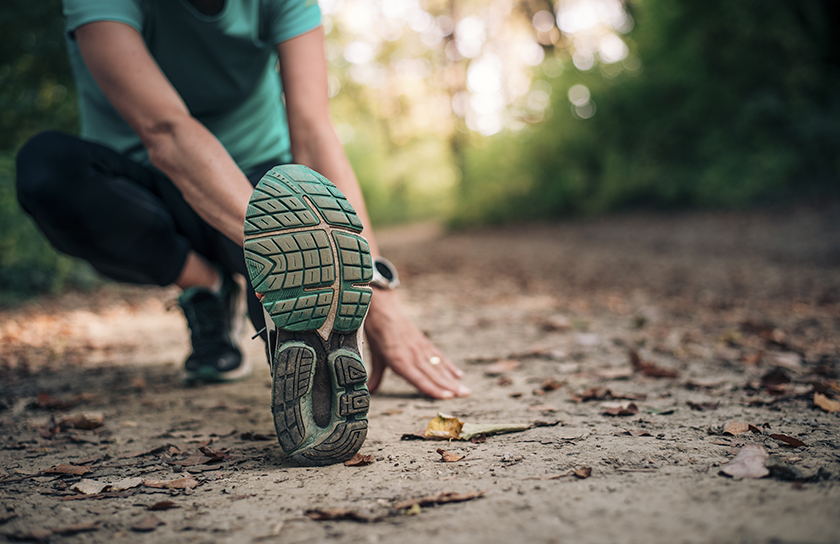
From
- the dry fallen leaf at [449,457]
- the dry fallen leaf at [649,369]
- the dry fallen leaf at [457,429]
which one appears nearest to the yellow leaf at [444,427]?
the dry fallen leaf at [457,429]

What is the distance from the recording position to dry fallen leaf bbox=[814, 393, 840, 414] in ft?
4.66

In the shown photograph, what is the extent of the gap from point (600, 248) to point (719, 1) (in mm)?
4467

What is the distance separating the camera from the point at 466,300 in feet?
13.2

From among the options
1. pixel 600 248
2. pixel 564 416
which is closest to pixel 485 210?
pixel 600 248

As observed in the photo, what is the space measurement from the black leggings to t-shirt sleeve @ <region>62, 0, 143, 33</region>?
14.9 inches

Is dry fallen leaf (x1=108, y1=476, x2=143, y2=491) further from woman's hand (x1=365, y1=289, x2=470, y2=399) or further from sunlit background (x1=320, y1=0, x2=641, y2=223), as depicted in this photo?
sunlit background (x1=320, y1=0, x2=641, y2=223)

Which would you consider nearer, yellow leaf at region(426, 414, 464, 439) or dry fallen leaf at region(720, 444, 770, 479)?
dry fallen leaf at region(720, 444, 770, 479)

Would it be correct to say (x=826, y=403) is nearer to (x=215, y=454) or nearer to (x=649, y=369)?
(x=649, y=369)

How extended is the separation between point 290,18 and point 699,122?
8592 millimetres

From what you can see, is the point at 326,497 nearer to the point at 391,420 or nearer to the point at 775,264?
the point at 391,420

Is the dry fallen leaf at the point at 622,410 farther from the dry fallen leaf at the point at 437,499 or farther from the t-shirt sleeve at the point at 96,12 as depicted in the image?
the t-shirt sleeve at the point at 96,12

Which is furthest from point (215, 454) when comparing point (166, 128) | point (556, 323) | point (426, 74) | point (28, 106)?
point (426, 74)

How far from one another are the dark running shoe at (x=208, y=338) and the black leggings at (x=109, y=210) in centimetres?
11

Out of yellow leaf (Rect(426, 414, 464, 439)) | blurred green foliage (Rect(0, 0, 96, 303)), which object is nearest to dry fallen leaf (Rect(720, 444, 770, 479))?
yellow leaf (Rect(426, 414, 464, 439))
